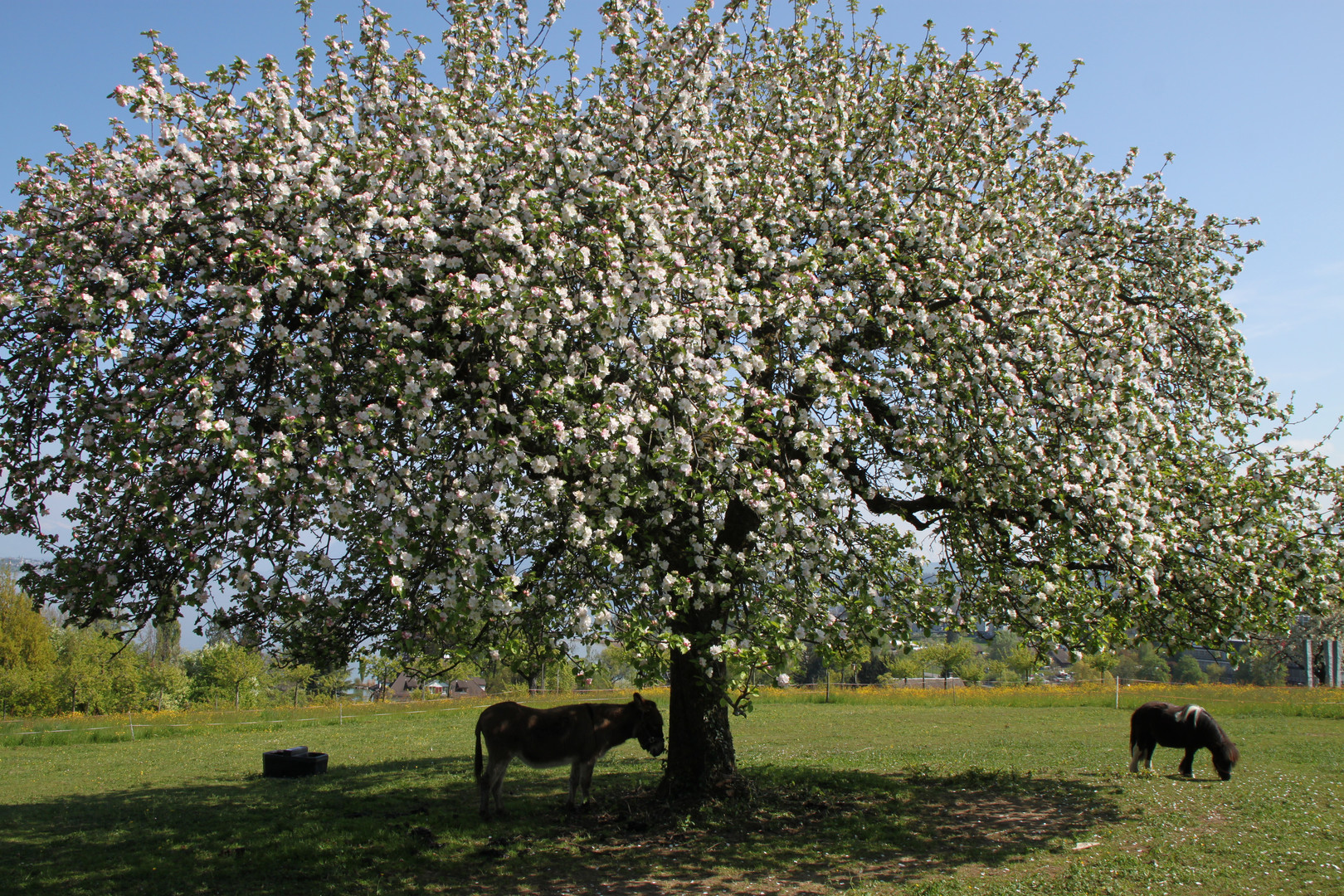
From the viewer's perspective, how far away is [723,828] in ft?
40.5

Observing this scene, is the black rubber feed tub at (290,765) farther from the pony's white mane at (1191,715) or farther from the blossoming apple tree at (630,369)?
the pony's white mane at (1191,715)

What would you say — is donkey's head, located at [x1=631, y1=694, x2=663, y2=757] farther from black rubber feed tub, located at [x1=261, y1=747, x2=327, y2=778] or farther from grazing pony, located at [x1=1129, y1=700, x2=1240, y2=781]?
black rubber feed tub, located at [x1=261, y1=747, x2=327, y2=778]

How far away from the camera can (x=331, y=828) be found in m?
12.8

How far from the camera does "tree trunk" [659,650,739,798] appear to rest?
13609mm

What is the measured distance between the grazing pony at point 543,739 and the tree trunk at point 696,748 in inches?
28.3

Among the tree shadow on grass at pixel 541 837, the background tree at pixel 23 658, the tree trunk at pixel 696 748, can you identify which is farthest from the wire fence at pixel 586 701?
the tree trunk at pixel 696 748

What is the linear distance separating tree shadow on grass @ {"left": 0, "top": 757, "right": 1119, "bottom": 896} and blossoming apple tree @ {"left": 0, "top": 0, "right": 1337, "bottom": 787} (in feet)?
6.72

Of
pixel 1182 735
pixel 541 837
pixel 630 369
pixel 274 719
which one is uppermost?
pixel 630 369

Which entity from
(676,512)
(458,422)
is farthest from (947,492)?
(458,422)

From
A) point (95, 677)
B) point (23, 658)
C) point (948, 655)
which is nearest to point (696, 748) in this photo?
point (95, 677)

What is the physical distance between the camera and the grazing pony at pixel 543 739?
13.3 m

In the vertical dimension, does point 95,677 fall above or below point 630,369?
below

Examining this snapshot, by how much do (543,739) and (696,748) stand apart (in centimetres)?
255

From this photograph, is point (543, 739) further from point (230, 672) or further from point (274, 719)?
point (230, 672)
